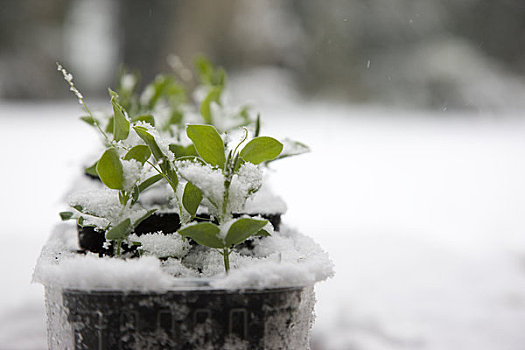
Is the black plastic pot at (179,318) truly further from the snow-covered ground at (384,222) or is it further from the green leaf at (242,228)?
the snow-covered ground at (384,222)

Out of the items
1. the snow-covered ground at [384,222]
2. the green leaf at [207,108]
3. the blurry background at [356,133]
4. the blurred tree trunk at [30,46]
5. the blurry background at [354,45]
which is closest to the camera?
the green leaf at [207,108]

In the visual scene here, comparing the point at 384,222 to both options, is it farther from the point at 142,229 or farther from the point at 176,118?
the point at 142,229

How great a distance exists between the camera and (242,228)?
49 centimetres

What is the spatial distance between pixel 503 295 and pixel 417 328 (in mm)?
380

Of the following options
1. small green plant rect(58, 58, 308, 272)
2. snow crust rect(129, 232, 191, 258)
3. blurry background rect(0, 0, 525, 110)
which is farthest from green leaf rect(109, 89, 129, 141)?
blurry background rect(0, 0, 525, 110)

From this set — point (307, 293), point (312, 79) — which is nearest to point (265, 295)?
point (307, 293)

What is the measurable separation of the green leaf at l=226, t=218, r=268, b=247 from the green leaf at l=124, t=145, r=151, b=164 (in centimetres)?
13

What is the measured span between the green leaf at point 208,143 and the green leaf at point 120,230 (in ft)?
0.33

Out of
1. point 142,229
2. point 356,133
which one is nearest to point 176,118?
point 142,229

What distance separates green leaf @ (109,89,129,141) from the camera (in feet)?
1.71

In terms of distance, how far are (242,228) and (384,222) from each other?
1.96 meters

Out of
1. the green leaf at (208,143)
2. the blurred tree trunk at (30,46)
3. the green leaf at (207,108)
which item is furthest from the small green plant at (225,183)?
the blurred tree trunk at (30,46)

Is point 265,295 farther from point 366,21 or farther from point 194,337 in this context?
point 366,21

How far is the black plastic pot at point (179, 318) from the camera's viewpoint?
460mm
